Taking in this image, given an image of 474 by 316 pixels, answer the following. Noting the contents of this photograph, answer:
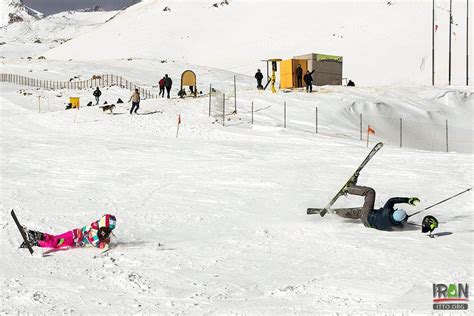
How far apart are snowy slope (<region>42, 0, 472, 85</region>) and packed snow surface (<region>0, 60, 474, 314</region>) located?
40694mm

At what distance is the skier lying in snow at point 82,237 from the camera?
25.5 ft

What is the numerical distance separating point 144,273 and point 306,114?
21508 millimetres

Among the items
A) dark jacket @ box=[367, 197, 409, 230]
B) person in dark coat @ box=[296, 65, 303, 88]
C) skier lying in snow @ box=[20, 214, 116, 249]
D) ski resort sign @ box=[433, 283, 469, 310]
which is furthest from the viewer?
person in dark coat @ box=[296, 65, 303, 88]

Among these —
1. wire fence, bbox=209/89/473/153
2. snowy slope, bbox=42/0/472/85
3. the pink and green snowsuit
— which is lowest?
the pink and green snowsuit

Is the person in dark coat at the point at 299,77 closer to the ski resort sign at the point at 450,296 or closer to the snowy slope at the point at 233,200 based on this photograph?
the snowy slope at the point at 233,200

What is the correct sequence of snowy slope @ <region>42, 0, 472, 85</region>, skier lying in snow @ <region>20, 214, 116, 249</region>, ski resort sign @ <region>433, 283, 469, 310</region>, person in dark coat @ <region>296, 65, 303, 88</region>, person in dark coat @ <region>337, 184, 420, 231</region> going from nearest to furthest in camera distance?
ski resort sign @ <region>433, 283, 469, 310</region>
skier lying in snow @ <region>20, 214, 116, 249</region>
person in dark coat @ <region>337, 184, 420, 231</region>
person in dark coat @ <region>296, 65, 303, 88</region>
snowy slope @ <region>42, 0, 472, 85</region>

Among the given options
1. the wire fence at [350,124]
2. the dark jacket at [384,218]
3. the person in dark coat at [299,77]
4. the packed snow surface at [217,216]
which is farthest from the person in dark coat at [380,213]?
the person in dark coat at [299,77]

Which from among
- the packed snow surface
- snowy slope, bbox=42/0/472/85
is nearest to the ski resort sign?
the packed snow surface

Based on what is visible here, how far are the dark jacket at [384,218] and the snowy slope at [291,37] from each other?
51.5 meters

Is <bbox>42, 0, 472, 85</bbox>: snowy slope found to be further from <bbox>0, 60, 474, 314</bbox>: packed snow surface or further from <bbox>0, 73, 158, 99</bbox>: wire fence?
<bbox>0, 60, 474, 314</bbox>: packed snow surface

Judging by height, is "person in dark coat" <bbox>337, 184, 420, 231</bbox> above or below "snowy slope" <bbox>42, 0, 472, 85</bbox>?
below

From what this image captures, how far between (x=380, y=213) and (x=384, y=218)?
11cm

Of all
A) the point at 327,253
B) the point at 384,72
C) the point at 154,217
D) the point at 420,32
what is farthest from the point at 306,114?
the point at 420,32

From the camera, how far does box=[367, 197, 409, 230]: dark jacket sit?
8.77 m
